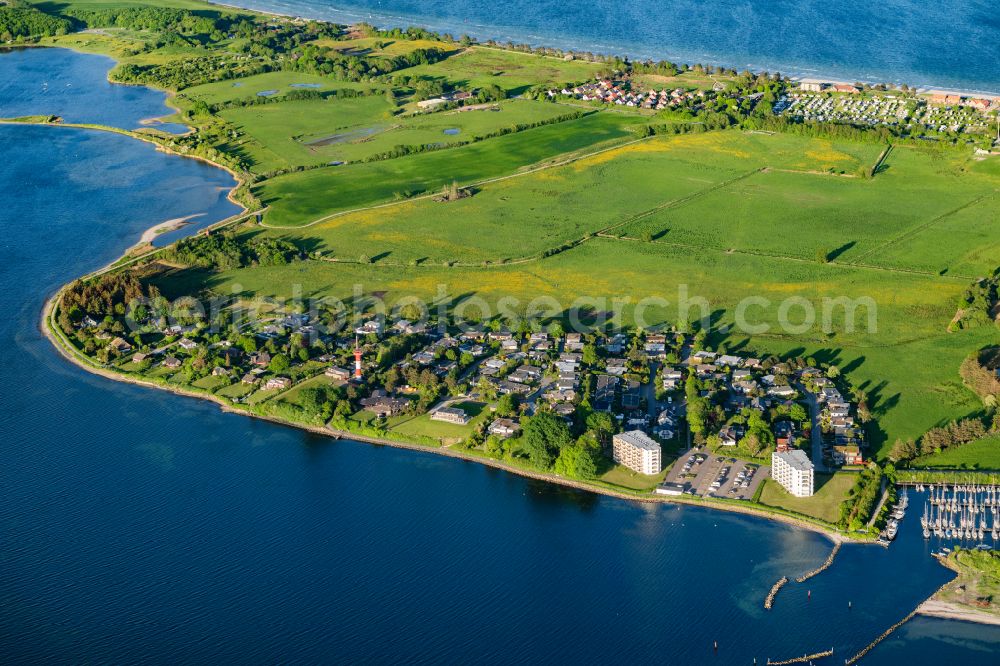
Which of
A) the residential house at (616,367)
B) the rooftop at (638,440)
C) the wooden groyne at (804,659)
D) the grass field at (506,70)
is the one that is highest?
the grass field at (506,70)

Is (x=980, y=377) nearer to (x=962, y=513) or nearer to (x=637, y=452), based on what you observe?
(x=962, y=513)

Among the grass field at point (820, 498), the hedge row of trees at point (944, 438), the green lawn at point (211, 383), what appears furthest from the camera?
the green lawn at point (211, 383)

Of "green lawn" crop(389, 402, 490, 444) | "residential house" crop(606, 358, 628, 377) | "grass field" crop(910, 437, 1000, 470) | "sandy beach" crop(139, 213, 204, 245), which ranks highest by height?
"sandy beach" crop(139, 213, 204, 245)

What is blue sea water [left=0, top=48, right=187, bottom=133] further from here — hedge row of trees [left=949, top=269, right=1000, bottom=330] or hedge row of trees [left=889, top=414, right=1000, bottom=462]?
hedge row of trees [left=889, top=414, right=1000, bottom=462]

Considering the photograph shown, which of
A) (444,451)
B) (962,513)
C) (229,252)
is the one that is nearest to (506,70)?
(229,252)

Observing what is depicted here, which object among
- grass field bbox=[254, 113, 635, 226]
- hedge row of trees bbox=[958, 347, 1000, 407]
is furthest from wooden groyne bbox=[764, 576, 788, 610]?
grass field bbox=[254, 113, 635, 226]

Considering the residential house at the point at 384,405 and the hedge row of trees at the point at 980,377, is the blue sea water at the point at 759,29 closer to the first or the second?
the hedge row of trees at the point at 980,377

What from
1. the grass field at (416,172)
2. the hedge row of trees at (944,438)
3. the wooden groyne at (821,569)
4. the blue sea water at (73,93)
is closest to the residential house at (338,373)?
the grass field at (416,172)
